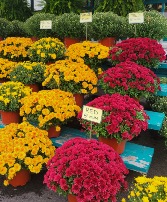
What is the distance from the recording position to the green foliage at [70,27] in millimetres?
5250

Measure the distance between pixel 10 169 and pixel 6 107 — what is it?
102 cm

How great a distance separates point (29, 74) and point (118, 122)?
1.81 metres

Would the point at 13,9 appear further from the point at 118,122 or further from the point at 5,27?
the point at 118,122

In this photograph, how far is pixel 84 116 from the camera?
8.32 ft

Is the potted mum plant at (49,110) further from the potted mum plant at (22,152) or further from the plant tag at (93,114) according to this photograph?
the plant tag at (93,114)

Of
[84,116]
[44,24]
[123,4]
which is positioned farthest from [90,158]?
[123,4]

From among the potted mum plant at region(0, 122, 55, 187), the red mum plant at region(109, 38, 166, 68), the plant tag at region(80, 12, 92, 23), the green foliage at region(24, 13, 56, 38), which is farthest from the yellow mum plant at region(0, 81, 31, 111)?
the green foliage at region(24, 13, 56, 38)

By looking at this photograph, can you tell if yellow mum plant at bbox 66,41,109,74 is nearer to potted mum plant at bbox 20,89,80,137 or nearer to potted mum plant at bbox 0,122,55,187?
potted mum plant at bbox 20,89,80,137

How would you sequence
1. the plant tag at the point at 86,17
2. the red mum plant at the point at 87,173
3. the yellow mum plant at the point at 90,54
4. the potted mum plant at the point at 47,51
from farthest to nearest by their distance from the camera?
the plant tag at the point at 86,17
the potted mum plant at the point at 47,51
the yellow mum plant at the point at 90,54
the red mum plant at the point at 87,173

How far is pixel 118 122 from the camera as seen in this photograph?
2.66m

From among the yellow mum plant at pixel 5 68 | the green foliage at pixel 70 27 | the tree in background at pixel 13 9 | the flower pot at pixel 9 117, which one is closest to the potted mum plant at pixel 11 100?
the flower pot at pixel 9 117

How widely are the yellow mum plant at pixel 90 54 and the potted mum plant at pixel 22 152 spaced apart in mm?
1624

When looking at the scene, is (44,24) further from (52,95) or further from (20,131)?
(20,131)

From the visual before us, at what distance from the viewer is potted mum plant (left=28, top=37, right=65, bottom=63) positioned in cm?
444
